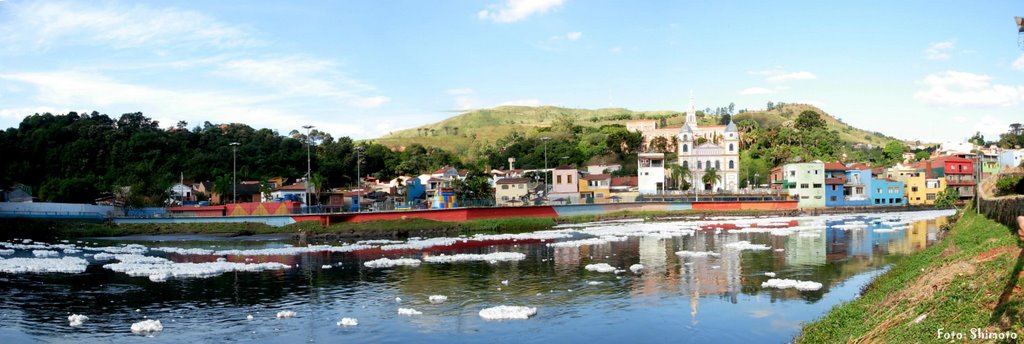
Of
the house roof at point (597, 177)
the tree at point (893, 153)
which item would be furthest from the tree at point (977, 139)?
the house roof at point (597, 177)

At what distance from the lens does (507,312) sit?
2266 centimetres

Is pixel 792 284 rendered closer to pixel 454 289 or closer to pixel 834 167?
pixel 454 289

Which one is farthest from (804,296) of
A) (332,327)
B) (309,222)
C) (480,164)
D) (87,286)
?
(480,164)

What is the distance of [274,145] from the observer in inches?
4557

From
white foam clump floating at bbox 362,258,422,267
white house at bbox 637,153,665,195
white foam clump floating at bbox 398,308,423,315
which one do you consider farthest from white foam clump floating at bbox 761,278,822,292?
white house at bbox 637,153,665,195

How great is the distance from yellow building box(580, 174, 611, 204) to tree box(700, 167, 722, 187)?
545 inches

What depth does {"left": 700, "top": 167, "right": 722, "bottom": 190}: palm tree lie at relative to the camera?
9919 cm

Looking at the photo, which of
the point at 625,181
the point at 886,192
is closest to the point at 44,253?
the point at 625,181

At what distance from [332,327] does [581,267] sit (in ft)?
51.0

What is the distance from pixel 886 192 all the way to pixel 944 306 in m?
91.2

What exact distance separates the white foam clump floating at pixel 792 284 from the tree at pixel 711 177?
73506 mm

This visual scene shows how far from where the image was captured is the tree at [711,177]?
99188 mm

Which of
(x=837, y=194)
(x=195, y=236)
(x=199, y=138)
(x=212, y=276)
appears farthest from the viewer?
(x=199, y=138)

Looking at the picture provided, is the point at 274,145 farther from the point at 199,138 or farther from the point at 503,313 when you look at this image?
the point at 503,313
